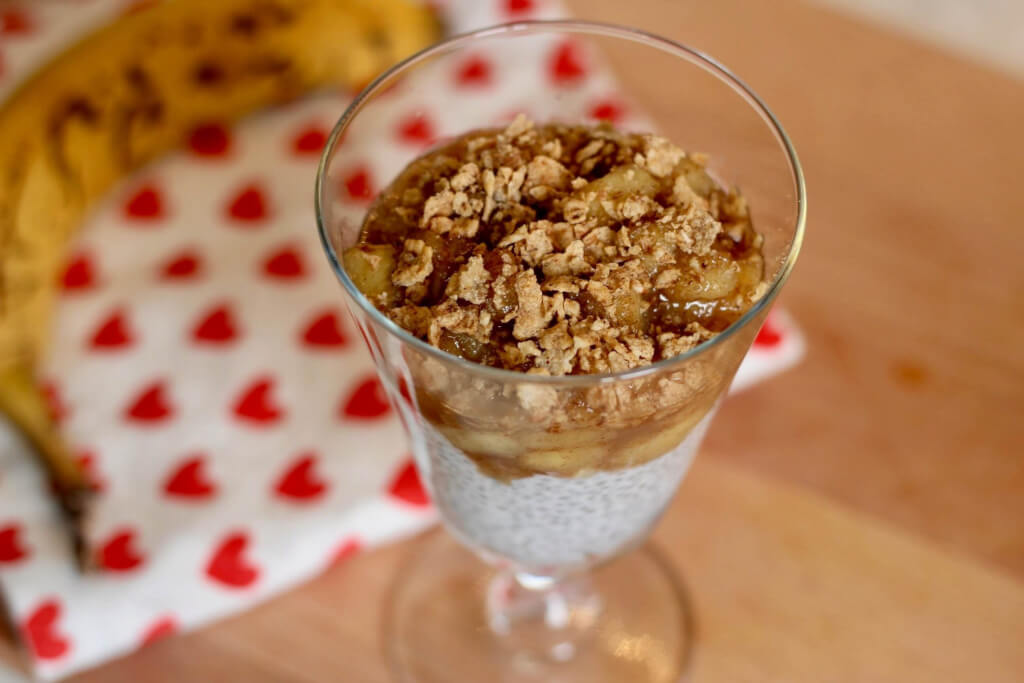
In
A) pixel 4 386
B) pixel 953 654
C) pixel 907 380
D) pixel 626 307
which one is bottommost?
pixel 953 654

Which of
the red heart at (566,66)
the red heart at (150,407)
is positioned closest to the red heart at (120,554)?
the red heart at (150,407)

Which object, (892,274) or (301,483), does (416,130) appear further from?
(892,274)

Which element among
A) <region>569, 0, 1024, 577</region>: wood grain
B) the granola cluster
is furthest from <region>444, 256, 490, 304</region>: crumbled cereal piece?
<region>569, 0, 1024, 577</region>: wood grain

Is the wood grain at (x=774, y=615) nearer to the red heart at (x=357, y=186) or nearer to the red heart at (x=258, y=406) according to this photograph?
the red heart at (x=258, y=406)

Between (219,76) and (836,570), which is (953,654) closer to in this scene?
(836,570)

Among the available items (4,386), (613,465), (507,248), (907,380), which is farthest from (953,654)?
(4,386)

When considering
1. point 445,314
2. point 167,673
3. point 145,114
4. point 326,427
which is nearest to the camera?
point 445,314
